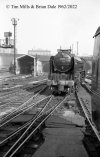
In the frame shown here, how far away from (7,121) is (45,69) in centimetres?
6640

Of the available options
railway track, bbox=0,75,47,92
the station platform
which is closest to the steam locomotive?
railway track, bbox=0,75,47,92

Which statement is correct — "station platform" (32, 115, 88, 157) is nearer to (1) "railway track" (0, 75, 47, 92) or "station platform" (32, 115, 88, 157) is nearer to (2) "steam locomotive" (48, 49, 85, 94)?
(2) "steam locomotive" (48, 49, 85, 94)

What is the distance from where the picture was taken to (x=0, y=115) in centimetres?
1332

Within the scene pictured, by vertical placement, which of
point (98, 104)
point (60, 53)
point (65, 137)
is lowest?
point (65, 137)

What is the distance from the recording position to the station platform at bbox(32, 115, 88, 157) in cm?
775

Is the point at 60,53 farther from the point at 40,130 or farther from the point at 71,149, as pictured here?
the point at 71,149

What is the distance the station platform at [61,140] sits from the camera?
7.75 meters

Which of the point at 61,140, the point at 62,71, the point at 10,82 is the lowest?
the point at 61,140

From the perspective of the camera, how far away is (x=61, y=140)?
9195mm

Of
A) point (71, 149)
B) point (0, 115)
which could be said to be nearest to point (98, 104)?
point (71, 149)

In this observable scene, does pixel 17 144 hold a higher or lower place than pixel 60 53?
lower

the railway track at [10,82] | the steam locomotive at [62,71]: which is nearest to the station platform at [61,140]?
the steam locomotive at [62,71]

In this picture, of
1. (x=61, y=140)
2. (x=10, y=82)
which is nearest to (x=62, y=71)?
(x=61, y=140)

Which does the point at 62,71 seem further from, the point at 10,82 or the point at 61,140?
the point at 10,82
